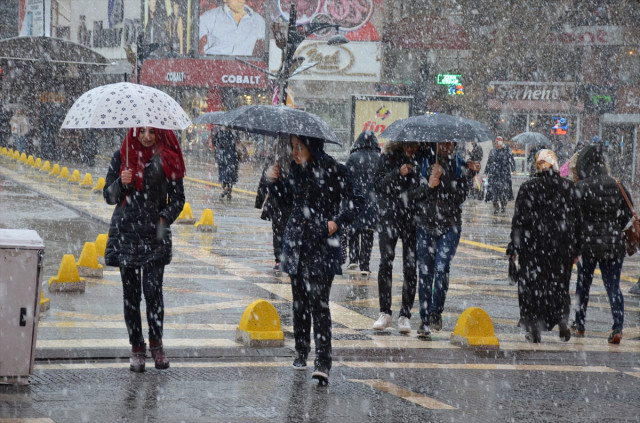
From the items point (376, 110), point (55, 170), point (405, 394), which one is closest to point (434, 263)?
point (405, 394)

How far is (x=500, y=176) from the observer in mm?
24797

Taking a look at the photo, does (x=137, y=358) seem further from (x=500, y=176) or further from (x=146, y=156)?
(x=500, y=176)

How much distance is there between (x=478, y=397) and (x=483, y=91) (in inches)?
1577

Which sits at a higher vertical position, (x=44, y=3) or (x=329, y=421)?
(x=44, y=3)

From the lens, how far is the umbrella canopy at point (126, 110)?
22.4 ft

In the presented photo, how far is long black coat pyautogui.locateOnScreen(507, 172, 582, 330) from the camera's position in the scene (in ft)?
29.1

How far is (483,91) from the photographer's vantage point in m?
45.8

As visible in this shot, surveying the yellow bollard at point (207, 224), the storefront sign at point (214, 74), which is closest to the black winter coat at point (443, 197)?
the yellow bollard at point (207, 224)

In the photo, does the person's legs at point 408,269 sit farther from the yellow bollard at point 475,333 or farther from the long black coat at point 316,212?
the long black coat at point 316,212

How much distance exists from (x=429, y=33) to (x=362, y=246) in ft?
120

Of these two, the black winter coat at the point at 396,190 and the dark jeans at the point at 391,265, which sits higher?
the black winter coat at the point at 396,190

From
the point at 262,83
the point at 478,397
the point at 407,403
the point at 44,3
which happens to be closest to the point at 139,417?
the point at 407,403

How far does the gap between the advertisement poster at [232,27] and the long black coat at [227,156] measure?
100ft

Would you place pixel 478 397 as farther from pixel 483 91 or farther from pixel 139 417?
pixel 483 91
